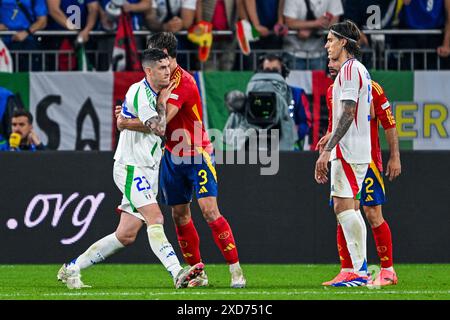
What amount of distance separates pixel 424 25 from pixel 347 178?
673 cm

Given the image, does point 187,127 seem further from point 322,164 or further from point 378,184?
point 378,184

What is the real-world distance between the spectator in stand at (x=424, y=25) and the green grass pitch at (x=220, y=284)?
3.68 meters

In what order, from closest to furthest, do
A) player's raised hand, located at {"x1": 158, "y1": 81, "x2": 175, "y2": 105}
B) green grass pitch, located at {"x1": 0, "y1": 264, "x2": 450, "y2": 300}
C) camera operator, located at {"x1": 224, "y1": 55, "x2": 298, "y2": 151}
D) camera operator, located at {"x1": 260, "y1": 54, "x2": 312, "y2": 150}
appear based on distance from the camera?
1. green grass pitch, located at {"x1": 0, "y1": 264, "x2": 450, "y2": 300}
2. player's raised hand, located at {"x1": 158, "y1": 81, "x2": 175, "y2": 105}
3. camera operator, located at {"x1": 224, "y1": 55, "x2": 298, "y2": 151}
4. camera operator, located at {"x1": 260, "y1": 54, "x2": 312, "y2": 150}

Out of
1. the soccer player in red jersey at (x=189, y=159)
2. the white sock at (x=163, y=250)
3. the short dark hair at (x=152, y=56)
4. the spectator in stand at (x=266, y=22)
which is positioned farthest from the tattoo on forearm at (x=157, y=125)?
the spectator in stand at (x=266, y=22)

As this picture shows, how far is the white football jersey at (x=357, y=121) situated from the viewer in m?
10.1

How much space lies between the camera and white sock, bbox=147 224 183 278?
10102 mm

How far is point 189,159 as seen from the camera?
35.4ft

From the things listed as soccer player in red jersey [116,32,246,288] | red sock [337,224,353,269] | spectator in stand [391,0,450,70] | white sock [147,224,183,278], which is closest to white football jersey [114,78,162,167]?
soccer player in red jersey [116,32,246,288]

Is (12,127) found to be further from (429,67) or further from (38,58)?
(429,67)

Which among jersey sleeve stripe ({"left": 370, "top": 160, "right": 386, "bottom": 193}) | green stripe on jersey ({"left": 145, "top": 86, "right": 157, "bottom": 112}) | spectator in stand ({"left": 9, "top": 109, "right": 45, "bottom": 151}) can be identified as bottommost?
jersey sleeve stripe ({"left": 370, "top": 160, "right": 386, "bottom": 193})

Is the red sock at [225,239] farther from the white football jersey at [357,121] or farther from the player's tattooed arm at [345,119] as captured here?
the player's tattooed arm at [345,119]

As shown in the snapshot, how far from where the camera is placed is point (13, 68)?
16141 mm

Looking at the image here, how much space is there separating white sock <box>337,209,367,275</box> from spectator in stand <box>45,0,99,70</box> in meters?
6.99

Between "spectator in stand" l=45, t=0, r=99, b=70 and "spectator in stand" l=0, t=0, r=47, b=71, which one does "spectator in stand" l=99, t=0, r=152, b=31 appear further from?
"spectator in stand" l=0, t=0, r=47, b=71
